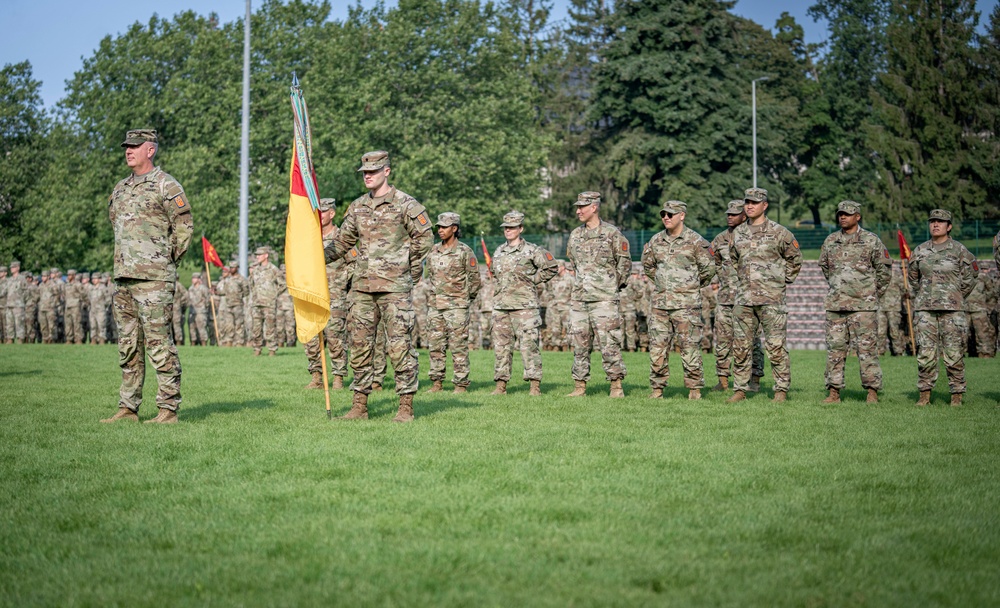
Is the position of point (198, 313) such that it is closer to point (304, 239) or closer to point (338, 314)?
point (338, 314)

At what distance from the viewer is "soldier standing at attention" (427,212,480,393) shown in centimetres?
1425

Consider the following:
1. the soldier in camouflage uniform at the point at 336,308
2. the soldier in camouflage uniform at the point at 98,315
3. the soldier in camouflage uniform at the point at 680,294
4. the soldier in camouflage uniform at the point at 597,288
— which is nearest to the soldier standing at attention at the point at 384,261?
the soldier in camouflage uniform at the point at 597,288

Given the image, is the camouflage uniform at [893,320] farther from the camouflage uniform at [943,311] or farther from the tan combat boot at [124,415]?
the tan combat boot at [124,415]

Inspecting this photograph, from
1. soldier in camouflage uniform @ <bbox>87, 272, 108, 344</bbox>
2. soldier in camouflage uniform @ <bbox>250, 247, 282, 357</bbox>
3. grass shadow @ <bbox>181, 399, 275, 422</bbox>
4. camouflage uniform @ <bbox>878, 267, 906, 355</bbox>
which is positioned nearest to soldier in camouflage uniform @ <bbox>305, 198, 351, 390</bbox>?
grass shadow @ <bbox>181, 399, 275, 422</bbox>

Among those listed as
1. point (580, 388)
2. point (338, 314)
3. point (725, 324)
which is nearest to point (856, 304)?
point (725, 324)

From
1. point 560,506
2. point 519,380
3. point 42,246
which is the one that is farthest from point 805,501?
point 42,246

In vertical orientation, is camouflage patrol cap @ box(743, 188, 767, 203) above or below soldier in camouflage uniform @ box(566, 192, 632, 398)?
above

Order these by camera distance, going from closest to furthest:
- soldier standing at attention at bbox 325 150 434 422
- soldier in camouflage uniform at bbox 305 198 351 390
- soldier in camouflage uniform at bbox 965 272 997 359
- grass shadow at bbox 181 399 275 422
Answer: soldier standing at attention at bbox 325 150 434 422, grass shadow at bbox 181 399 275 422, soldier in camouflage uniform at bbox 305 198 351 390, soldier in camouflage uniform at bbox 965 272 997 359

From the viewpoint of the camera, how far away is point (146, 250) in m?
10.2

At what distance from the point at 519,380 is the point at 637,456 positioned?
8114mm

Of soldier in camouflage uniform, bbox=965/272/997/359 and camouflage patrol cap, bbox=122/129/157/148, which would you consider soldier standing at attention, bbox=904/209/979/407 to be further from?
soldier in camouflage uniform, bbox=965/272/997/359

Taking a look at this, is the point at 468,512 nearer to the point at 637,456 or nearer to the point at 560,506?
the point at 560,506

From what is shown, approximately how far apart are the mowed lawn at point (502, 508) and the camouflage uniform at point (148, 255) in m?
0.90

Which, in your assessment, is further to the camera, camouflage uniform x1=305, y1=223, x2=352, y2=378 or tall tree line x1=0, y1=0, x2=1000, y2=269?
tall tree line x1=0, y1=0, x2=1000, y2=269
